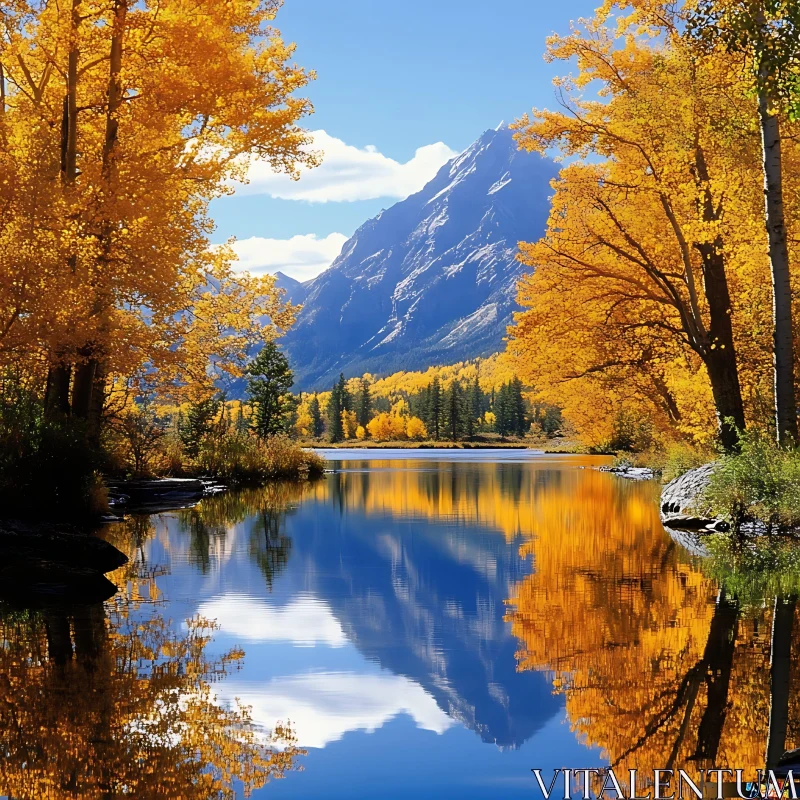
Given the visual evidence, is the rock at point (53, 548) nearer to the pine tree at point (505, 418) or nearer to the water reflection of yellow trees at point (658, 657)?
the water reflection of yellow trees at point (658, 657)

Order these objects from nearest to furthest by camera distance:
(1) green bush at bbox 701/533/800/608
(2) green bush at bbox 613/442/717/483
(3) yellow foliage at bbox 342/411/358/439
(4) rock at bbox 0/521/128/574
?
(1) green bush at bbox 701/533/800/608, (4) rock at bbox 0/521/128/574, (2) green bush at bbox 613/442/717/483, (3) yellow foliage at bbox 342/411/358/439

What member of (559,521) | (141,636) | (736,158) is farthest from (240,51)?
(141,636)

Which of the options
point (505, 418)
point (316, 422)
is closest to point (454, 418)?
point (505, 418)

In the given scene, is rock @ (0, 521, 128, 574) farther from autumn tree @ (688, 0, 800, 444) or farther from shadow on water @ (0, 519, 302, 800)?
autumn tree @ (688, 0, 800, 444)

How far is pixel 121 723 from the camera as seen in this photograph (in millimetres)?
4598

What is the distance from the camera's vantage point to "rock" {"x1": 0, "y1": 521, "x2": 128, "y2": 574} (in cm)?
926

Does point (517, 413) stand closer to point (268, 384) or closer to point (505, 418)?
point (505, 418)

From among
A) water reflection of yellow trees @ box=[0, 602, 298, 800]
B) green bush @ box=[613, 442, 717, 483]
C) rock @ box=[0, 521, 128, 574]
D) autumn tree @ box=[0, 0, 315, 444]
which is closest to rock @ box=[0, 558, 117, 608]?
rock @ box=[0, 521, 128, 574]

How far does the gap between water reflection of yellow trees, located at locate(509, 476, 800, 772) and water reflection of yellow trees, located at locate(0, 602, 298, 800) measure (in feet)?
5.58

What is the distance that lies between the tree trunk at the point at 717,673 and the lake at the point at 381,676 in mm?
19

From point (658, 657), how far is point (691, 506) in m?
9.26

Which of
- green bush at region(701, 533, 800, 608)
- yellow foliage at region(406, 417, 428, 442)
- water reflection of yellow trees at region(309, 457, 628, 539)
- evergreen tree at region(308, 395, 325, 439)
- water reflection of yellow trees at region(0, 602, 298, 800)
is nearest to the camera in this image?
water reflection of yellow trees at region(0, 602, 298, 800)

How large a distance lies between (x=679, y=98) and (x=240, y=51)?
7.70 m

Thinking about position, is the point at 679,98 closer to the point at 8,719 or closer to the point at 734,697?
the point at 734,697
